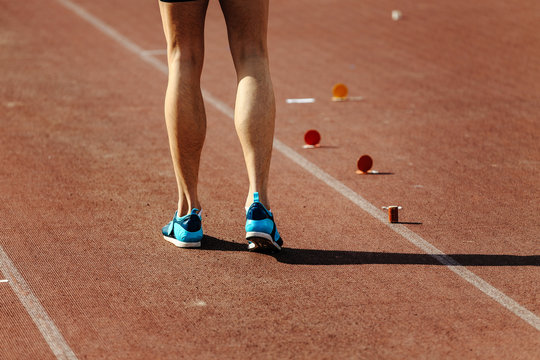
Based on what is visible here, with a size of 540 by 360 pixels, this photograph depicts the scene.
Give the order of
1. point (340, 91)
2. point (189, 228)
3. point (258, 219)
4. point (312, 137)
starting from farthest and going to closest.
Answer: point (340, 91), point (312, 137), point (189, 228), point (258, 219)

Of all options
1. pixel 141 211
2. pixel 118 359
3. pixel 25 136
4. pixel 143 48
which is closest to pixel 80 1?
pixel 143 48

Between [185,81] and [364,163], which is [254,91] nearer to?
[185,81]

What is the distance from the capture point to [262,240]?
4840mm

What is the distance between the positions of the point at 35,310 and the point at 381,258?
184 centimetres

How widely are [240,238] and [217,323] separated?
1.18 meters

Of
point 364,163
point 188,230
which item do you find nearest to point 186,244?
point 188,230

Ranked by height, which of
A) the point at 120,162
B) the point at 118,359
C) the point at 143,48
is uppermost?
the point at 143,48

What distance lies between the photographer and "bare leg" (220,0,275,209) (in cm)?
496

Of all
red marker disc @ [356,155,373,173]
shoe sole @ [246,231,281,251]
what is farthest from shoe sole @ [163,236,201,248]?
red marker disc @ [356,155,373,173]

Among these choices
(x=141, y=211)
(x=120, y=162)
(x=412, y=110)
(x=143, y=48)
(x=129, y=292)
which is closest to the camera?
(x=129, y=292)

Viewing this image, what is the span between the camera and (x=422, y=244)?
512cm

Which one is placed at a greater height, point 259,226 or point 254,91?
point 254,91

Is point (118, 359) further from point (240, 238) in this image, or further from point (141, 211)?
point (141, 211)

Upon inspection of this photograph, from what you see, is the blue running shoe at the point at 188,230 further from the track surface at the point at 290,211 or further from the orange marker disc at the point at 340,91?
the orange marker disc at the point at 340,91
